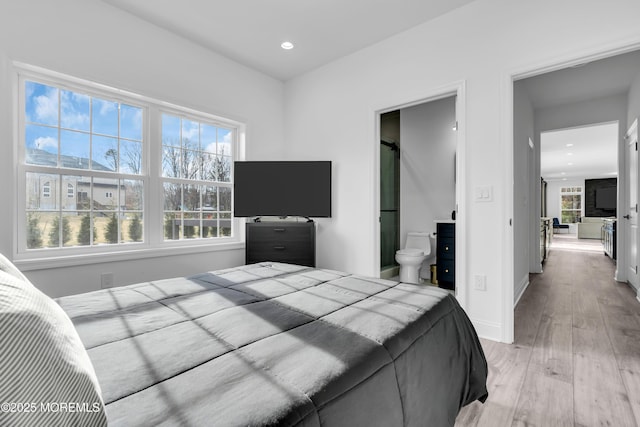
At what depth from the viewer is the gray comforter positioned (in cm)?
68

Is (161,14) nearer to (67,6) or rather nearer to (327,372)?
(67,6)

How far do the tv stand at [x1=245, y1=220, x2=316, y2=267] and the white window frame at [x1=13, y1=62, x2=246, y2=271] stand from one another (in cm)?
35

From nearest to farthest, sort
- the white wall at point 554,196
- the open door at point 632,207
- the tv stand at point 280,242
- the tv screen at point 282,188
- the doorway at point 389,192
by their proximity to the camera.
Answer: the tv stand at point 280,242, the tv screen at point 282,188, the open door at point 632,207, the doorway at point 389,192, the white wall at point 554,196

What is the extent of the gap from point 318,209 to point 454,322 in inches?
95.4

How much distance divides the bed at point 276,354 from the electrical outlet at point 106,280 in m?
1.45

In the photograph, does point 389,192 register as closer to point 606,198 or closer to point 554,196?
point 606,198

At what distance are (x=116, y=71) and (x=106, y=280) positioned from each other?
1.83 meters

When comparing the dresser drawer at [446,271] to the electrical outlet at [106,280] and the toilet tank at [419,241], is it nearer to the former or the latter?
the toilet tank at [419,241]

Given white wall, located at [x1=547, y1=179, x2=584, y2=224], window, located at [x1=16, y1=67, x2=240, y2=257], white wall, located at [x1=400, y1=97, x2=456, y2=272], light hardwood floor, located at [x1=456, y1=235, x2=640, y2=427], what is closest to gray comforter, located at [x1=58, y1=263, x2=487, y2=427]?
light hardwood floor, located at [x1=456, y1=235, x2=640, y2=427]

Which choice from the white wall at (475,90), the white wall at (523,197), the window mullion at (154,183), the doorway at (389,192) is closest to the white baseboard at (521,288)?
the white wall at (523,197)

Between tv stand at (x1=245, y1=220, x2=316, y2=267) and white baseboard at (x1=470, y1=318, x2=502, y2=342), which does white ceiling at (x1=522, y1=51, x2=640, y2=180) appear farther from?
tv stand at (x1=245, y1=220, x2=316, y2=267)

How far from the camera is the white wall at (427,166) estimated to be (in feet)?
14.7

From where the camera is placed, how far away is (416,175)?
4746mm

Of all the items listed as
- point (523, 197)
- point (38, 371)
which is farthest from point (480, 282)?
point (38, 371)
